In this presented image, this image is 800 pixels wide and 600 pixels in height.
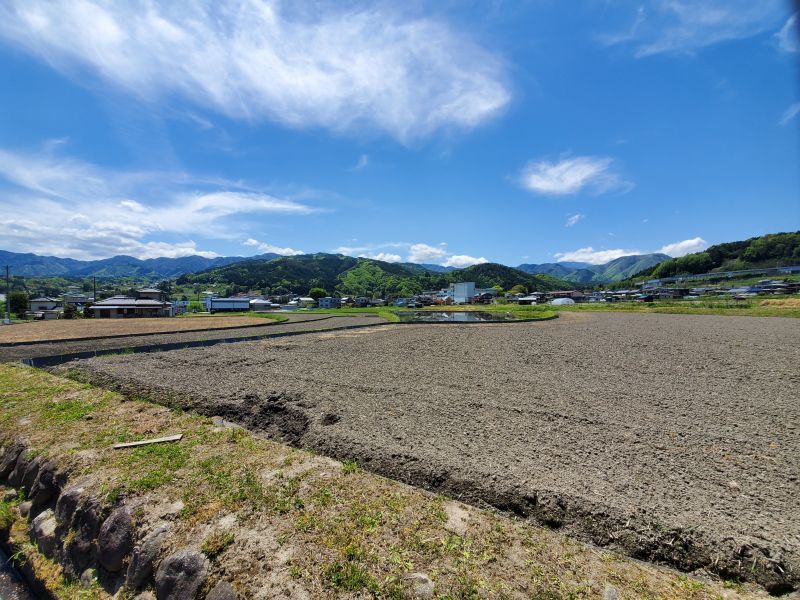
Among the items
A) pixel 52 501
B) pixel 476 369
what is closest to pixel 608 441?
pixel 476 369

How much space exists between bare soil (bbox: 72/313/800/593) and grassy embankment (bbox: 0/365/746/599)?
1.76 feet

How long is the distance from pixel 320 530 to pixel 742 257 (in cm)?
17601

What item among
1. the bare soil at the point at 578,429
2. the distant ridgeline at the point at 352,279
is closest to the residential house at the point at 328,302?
the distant ridgeline at the point at 352,279

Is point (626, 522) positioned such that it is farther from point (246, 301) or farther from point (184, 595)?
point (246, 301)

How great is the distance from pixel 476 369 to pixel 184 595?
934 cm

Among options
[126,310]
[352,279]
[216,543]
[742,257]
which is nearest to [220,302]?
[126,310]

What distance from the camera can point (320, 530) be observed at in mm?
3232

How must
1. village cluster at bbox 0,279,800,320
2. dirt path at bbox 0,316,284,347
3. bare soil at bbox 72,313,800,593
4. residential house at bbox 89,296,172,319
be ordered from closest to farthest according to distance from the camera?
bare soil at bbox 72,313,800,593 → dirt path at bbox 0,316,284,347 → residential house at bbox 89,296,172,319 → village cluster at bbox 0,279,800,320

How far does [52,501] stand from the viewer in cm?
445

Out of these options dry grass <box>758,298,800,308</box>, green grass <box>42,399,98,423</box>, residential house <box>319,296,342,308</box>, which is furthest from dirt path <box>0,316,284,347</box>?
residential house <box>319,296,342,308</box>

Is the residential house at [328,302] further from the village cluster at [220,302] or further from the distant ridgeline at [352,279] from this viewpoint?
the distant ridgeline at [352,279]

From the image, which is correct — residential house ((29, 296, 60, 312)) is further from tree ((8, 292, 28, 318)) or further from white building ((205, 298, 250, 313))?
white building ((205, 298, 250, 313))

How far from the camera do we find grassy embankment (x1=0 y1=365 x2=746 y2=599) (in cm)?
265

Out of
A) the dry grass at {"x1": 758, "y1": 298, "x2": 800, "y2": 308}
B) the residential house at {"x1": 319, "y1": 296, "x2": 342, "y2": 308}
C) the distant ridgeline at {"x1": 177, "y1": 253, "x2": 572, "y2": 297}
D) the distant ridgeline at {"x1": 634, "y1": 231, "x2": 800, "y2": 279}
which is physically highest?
the distant ridgeline at {"x1": 634, "y1": 231, "x2": 800, "y2": 279}
